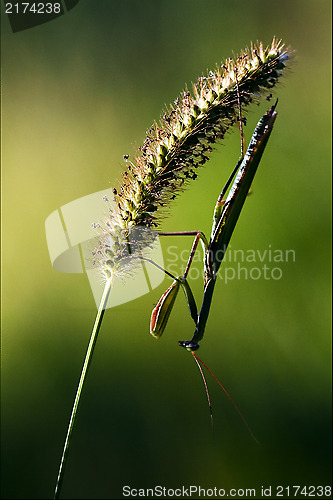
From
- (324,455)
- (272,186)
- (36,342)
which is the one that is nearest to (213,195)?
(272,186)

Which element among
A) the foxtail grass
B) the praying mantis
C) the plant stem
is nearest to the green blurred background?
the praying mantis

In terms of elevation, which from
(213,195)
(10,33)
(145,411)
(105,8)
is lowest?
(145,411)

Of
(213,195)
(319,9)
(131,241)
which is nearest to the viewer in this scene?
(131,241)

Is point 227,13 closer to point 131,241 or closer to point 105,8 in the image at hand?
point 105,8

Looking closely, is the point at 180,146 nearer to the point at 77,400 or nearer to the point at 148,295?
the point at 77,400

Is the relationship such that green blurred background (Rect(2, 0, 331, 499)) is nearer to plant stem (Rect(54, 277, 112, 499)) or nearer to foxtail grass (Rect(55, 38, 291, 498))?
foxtail grass (Rect(55, 38, 291, 498))

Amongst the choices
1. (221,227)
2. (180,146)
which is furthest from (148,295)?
(180,146)
